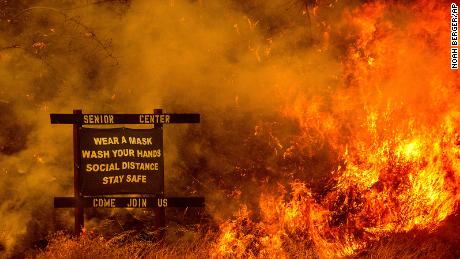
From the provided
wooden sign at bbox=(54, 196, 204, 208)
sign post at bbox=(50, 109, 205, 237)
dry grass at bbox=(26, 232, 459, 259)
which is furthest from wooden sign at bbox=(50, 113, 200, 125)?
dry grass at bbox=(26, 232, 459, 259)

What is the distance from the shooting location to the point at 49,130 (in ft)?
33.5

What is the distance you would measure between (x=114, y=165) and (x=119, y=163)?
66mm

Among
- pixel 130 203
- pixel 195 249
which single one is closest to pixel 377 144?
pixel 195 249

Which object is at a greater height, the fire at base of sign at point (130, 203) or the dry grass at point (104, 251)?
the fire at base of sign at point (130, 203)

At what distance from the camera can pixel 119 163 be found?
780 cm

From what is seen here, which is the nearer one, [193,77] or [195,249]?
[195,249]

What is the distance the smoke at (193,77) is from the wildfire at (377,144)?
100mm

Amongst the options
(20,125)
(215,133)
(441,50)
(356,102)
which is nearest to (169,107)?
(215,133)

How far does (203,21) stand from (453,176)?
482 centimetres

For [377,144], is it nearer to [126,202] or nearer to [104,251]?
[126,202]

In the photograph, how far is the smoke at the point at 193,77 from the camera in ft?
33.4

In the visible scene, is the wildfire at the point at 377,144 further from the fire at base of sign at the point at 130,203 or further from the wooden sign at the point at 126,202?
the fire at base of sign at the point at 130,203

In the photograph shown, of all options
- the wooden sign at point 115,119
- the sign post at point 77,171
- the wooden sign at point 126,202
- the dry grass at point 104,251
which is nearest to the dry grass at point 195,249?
the dry grass at point 104,251

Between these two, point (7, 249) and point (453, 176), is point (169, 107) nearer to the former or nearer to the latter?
point (7, 249)
